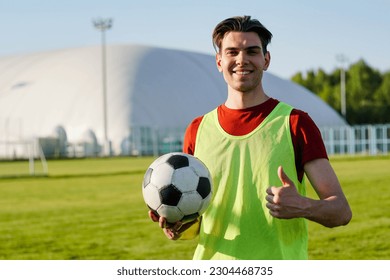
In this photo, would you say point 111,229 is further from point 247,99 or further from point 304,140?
point 304,140

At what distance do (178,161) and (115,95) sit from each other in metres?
59.6

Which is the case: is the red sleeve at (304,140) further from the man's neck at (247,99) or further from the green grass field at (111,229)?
the green grass field at (111,229)

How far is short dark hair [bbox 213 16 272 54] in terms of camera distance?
3.43m

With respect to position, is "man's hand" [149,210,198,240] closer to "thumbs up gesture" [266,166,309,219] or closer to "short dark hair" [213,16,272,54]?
"thumbs up gesture" [266,166,309,219]

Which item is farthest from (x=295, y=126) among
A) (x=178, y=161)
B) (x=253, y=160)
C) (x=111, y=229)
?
(x=111, y=229)

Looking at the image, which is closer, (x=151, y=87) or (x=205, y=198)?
(x=205, y=198)

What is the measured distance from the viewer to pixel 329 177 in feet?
10.9

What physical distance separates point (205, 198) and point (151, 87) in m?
61.6

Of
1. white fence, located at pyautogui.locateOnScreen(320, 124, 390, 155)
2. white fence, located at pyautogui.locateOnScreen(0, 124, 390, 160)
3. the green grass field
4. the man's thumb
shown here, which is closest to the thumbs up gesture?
the man's thumb

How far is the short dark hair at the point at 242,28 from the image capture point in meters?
3.43

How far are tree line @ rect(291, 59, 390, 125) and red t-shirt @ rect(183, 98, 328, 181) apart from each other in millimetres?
79699
